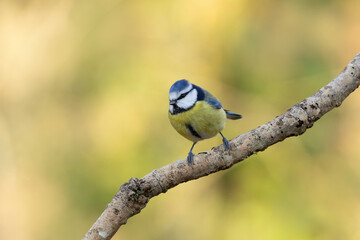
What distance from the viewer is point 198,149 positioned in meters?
2.94

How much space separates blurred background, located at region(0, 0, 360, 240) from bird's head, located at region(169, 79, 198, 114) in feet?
3.85

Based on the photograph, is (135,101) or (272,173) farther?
(135,101)

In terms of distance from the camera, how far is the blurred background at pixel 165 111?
117 inches

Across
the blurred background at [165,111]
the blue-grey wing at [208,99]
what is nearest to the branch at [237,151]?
the blue-grey wing at [208,99]

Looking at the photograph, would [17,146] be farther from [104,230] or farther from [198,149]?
[104,230]

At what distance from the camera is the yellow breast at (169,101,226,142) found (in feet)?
5.69

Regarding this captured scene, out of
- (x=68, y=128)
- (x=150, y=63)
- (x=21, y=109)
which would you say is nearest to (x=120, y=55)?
(x=150, y=63)

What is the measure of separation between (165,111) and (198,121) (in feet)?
4.91

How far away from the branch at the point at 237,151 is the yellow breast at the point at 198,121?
396 mm

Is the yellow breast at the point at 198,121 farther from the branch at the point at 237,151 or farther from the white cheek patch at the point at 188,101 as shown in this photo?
the branch at the point at 237,151

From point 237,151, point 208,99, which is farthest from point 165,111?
point 237,151

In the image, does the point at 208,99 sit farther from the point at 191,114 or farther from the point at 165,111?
the point at 165,111

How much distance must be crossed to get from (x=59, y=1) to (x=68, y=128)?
1176mm

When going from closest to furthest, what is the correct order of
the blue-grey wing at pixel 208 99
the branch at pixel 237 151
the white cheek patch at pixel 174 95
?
the branch at pixel 237 151, the white cheek patch at pixel 174 95, the blue-grey wing at pixel 208 99
